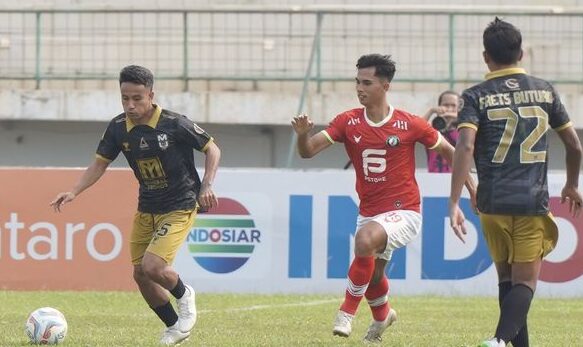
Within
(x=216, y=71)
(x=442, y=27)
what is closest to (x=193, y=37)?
(x=216, y=71)

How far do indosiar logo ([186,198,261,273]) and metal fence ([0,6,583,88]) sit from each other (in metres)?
6.06

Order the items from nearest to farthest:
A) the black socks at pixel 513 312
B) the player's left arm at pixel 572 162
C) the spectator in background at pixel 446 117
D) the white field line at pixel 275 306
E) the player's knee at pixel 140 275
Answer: the black socks at pixel 513 312
the player's left arm at pixel 572 162
the player's knee at pixel 140 275
the white field line at pixel 275 306
the spectator in background at pixel 446 117

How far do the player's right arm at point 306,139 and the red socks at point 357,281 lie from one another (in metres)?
0.82

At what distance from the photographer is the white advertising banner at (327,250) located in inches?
611

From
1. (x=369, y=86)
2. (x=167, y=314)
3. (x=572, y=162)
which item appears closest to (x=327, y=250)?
(x=369, y=86)

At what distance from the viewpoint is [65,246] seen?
1549cm

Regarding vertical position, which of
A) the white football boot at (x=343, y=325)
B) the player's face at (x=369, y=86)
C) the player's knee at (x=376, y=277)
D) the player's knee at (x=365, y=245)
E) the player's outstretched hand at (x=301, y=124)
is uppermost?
the player's face at (x=369, y=86)

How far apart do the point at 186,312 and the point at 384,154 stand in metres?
1.81

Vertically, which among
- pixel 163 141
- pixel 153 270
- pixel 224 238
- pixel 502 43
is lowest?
pixel 224 238

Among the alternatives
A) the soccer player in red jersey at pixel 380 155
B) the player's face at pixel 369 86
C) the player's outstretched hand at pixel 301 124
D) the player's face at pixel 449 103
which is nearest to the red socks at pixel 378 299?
the soccer player in red jersey at pixel 380 155

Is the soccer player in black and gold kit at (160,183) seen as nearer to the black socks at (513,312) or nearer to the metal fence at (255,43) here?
the black socks at (513,312)

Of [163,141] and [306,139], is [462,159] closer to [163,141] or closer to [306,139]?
[306,139]

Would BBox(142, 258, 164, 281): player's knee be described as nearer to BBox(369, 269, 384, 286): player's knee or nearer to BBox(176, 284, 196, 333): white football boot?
BBox(176, 284, 196, 333): white football boot

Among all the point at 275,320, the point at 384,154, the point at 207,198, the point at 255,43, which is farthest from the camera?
the point at 255,43
